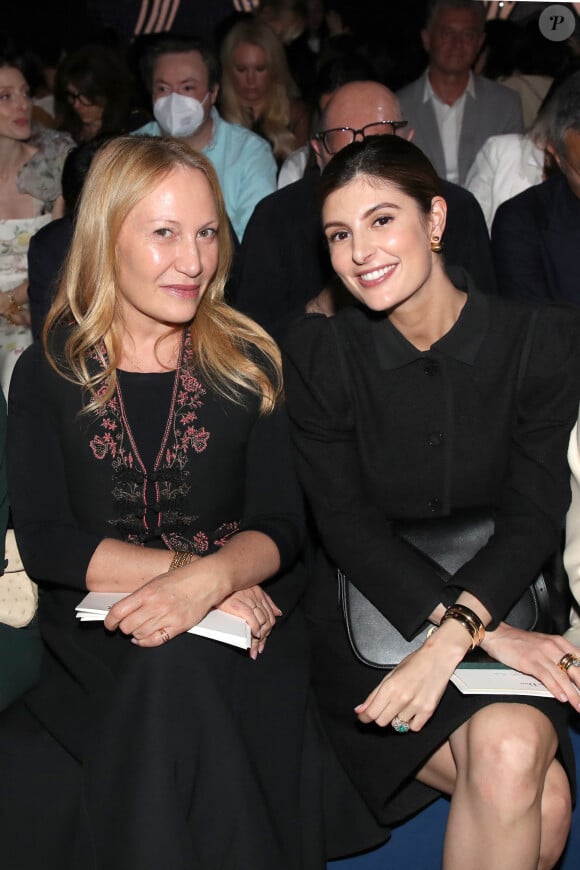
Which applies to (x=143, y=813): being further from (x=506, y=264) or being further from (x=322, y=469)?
→ (x=506, y=264)

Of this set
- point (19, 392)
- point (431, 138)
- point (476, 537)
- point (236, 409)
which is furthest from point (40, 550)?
point (431, 138)

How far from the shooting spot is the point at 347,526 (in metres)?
2.20

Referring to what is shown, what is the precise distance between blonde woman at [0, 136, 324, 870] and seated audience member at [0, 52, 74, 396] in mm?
1777

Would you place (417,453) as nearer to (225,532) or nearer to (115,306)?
(225,532)

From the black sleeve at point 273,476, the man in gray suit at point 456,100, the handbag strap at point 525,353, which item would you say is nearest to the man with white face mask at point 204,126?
the man in gray suit at point 456,100

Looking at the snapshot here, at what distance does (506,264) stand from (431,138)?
1557 millimetres

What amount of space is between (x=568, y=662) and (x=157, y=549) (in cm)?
84

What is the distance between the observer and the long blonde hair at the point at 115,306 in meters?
2.17

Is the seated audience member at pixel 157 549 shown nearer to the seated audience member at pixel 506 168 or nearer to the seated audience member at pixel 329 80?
the seated audience member at pixel 506 168

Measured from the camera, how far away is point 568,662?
1.94 m

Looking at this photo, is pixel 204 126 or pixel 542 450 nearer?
pixel 542 450

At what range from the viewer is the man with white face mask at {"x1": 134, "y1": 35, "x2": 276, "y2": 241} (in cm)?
411

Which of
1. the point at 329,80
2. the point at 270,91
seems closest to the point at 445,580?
the point at 329,80

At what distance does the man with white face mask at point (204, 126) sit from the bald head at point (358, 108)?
2.85 ft
